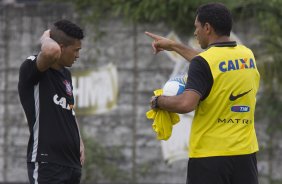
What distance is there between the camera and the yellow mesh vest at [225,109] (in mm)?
5359

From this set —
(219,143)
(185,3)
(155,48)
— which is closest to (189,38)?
(185,3)

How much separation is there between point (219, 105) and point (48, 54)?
4.38 feet

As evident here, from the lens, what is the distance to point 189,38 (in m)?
9.84

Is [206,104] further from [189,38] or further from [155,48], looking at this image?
[189,38]

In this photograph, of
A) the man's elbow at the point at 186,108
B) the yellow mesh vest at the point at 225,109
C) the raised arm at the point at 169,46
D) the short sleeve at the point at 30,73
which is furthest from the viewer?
the raised arm at the point at 169,46

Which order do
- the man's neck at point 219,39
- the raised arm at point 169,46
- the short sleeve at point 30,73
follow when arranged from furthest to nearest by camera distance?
the raised arm at point 169,46
the short sleeve at point 30,73
the man's neck at point 219,39

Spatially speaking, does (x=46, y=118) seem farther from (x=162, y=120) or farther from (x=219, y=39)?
(x=219, y=39)

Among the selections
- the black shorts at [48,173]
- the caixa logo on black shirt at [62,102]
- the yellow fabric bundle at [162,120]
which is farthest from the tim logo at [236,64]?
the black shorts at [48,173]

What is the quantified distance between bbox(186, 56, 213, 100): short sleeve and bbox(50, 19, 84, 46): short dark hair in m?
1.23

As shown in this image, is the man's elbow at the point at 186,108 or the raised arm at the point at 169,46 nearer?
the man's elbow at the point at 186,108

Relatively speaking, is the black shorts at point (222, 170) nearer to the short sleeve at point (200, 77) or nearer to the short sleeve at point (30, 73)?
the short sleeve at point (200, 77)

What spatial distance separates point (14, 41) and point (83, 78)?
3.56ft

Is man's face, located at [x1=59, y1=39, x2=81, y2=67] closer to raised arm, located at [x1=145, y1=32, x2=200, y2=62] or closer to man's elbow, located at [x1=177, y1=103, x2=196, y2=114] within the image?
raised arm, located at [x1=145, y1=32, x2=200, y2=62]

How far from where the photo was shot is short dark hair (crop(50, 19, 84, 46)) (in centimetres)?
607
